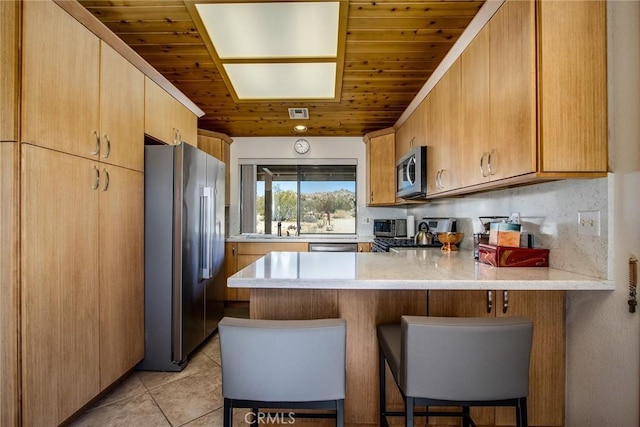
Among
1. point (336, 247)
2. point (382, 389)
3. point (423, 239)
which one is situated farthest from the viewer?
point (336, 247)

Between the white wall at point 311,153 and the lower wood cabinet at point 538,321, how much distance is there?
114 inches

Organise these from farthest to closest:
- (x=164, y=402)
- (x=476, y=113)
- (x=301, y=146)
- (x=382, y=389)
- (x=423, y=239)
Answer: (x=301, y=146)
(x=423, y=239)
(x=164, y=402)
(x=476, y=113)
(x=382, y=389)

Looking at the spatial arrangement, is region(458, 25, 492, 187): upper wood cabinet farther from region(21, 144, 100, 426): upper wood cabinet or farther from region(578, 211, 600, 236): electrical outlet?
region(21, 144, 100, 426): upper wood cabinet

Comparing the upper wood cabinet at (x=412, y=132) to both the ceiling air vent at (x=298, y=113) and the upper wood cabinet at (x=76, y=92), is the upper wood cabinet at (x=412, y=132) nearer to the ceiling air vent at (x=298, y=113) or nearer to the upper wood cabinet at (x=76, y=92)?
the ceiling air vent at (x=298, y=113)

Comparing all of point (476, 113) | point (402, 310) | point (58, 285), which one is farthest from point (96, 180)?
point (476, 113)

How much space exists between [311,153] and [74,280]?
3.31 meters

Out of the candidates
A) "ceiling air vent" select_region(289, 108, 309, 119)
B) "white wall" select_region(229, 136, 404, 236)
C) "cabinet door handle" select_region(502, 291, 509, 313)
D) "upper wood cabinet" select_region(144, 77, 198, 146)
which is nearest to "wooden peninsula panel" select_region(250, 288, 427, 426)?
"cabinet door handle" select_region(502, 291, 509, 313)

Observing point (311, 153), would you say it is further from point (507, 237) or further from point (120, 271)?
point (507, 237)

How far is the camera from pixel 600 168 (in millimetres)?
1229

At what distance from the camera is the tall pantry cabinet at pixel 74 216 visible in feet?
4.58

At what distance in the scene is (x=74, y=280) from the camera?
1.64 meters

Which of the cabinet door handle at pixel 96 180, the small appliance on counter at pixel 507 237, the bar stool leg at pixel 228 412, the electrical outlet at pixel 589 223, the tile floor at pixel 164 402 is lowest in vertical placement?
the tile floor at pixel 164 402

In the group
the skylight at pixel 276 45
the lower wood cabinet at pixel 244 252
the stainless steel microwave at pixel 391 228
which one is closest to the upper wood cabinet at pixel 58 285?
the skylight at pixel 276 45

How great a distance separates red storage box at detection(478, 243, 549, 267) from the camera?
5.01 feet
